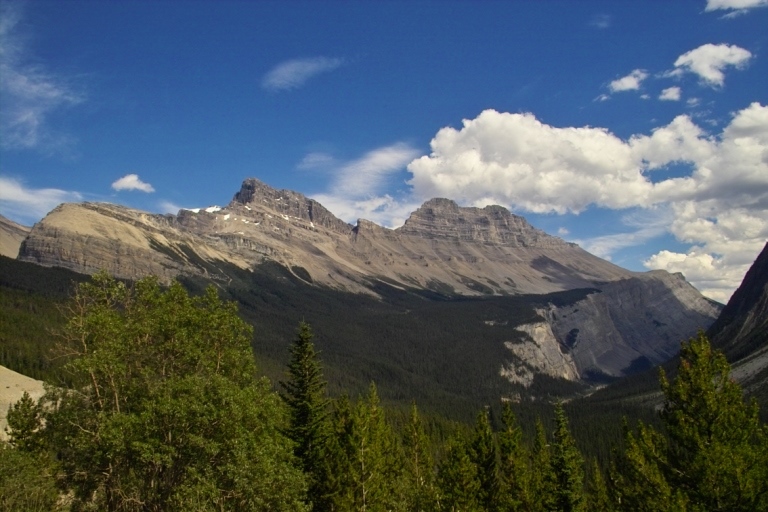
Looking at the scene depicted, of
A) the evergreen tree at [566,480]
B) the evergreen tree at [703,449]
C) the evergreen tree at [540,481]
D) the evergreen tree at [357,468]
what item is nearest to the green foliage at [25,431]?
the evergreen tree at [357,468]

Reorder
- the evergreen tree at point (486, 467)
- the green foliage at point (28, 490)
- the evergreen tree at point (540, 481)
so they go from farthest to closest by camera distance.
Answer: the evergreen tree at point (486, 467) < the evergreen tree at point (540, 481) < the green foliage at point (28, 490)

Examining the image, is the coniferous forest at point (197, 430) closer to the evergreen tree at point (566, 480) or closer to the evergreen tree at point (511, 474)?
the evergreen tree at point (566, 480)

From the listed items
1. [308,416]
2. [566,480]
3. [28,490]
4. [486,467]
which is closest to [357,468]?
[308,416]

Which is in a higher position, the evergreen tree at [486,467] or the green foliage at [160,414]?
the green foliage at [160,414]

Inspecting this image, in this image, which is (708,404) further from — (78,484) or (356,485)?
(78,484)

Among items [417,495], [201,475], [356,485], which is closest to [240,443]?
[201,475]

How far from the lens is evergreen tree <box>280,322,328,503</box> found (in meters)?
39.3

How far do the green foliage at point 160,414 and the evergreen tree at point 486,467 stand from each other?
2564 centimetres

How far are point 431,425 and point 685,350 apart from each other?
4397 inches

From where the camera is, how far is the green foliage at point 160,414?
24.8 metres

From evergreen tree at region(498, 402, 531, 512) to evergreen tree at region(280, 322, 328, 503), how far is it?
17.0m

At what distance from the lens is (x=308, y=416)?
40.0 metres

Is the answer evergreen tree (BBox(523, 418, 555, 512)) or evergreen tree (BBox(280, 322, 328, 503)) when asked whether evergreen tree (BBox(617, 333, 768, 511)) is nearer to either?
evergreen tree (BBox(523, 418, 555, 512))

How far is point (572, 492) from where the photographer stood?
106 ft
